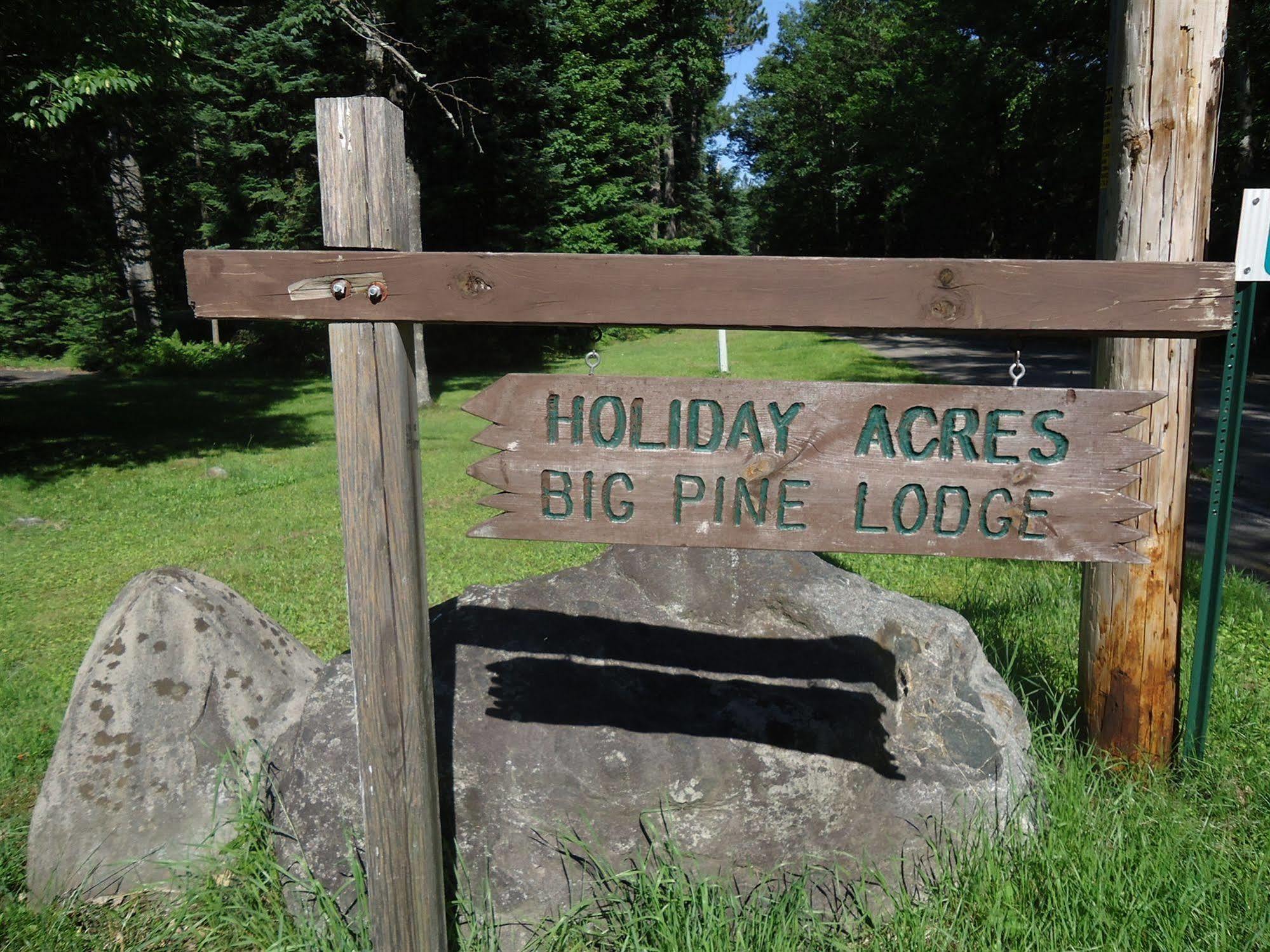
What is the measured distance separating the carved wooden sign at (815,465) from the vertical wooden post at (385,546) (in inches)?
7.7

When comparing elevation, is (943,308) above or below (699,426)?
above

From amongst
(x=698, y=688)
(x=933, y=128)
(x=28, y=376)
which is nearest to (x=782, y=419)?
(x=698, y=688)

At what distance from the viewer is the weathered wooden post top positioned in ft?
6.48

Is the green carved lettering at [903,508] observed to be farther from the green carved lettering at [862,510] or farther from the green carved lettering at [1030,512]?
the green carved lettering at [1030,512]

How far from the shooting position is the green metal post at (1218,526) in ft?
9.87

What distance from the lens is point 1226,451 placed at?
306cm

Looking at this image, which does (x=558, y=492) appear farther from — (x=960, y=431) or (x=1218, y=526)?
(x=1218, y=526)

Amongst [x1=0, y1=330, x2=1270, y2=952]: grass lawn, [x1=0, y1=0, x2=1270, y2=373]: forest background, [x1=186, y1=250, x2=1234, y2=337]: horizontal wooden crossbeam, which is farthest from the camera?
[x1=0, y1=0, x2=1270, y2=373]: forest background

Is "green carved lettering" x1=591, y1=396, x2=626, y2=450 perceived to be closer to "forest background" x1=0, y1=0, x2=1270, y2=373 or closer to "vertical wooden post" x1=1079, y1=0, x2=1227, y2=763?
"vertical wooden post" x1=1079, y1=0, x2=1227, y2=763

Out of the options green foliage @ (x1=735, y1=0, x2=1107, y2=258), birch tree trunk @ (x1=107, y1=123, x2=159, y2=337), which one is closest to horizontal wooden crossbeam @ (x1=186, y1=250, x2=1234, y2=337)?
birch tree trunk @ (x1=107, y1=123, x2=159, y2=337)

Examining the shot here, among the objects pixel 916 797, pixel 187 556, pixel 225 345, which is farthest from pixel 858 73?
pixel 916 797

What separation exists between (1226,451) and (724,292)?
6.83ft

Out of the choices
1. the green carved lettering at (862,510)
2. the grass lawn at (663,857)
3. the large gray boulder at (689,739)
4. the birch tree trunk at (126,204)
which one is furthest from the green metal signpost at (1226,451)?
the birch tree trunk at (126,204)

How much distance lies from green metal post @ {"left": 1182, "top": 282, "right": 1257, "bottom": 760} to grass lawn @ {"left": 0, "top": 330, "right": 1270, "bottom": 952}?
0.66ft
